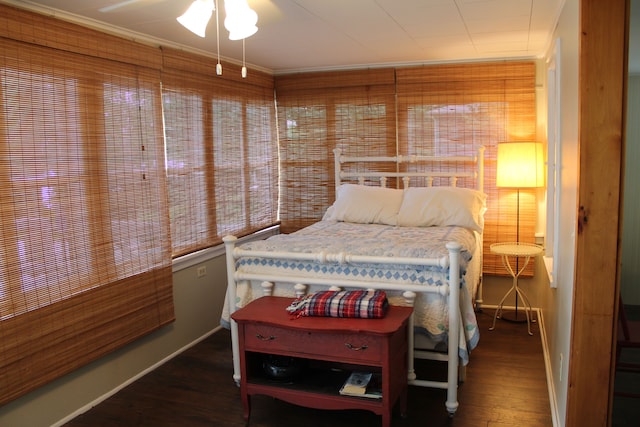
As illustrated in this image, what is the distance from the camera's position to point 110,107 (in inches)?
129

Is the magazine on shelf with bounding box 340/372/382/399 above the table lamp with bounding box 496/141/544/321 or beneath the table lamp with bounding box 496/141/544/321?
beneath

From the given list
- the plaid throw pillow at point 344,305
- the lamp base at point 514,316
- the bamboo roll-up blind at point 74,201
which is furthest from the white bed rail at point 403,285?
the lamp base at point 514,316

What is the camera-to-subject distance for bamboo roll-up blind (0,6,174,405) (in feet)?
8.85

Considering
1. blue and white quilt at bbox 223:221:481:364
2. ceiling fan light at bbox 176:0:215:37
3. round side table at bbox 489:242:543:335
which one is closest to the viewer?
ceiling fan light at bbox 176:0:215:37

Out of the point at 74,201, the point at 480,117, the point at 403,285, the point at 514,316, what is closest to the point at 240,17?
the point at 74,201

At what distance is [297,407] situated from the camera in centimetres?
311

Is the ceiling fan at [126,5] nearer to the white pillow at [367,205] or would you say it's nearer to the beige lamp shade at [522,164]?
the white pillow at [367,205]

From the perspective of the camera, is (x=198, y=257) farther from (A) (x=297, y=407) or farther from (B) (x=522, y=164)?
(B) (x=522, y=164)

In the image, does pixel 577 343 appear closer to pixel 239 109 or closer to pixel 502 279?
pixel 502 279

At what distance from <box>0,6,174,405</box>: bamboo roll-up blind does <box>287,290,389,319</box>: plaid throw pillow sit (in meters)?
1.20

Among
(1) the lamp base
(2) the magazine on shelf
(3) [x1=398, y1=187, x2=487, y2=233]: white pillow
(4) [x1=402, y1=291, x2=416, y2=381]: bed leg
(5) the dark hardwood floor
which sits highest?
(3) [x1=398, y1=187, x2=487, y2=233]: white pillow

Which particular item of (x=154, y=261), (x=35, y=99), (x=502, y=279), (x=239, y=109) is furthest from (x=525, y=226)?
(x=35, y=99)

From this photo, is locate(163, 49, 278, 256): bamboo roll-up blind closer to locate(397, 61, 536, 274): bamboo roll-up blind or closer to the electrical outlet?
the electrical outlet

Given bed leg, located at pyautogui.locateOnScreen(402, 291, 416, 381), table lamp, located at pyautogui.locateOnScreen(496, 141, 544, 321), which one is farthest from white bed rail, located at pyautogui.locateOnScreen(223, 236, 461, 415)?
table lamp, located at pyautogui.locateOnScreen(496, 141, 544, 321)
